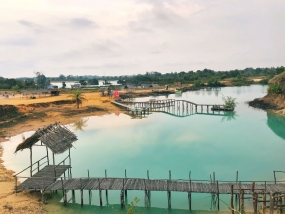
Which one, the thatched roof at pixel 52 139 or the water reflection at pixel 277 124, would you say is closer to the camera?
the thatched roof at pixel 52 139

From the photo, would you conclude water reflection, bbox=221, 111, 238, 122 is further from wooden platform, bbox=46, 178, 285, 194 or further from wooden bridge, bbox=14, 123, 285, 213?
wooden platform, bbox=46, 178, 285, 194

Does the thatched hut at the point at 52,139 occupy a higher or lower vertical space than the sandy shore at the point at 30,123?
higher

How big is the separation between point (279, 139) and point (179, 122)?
12550 millimetres

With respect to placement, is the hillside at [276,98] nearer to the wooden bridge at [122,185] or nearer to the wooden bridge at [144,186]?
the wooden bridge at [144,186]

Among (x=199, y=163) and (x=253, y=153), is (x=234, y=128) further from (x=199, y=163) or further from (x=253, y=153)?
(x=199, y=163)

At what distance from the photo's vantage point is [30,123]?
31.5 meters

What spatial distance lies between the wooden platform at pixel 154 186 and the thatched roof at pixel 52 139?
1.81 metres

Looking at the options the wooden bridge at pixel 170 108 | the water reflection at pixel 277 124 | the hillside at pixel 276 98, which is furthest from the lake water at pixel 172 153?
the hillside at pixel 276 98

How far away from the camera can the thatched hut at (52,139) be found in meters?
13.2

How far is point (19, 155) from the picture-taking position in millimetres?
21484

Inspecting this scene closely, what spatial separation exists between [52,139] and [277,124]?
1110 inches

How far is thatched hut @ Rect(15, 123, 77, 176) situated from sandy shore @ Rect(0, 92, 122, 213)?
7.49 ft

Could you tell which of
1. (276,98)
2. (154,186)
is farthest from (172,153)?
(276,98)

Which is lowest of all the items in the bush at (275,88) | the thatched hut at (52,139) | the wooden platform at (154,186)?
the wooden platform at (154,186)
